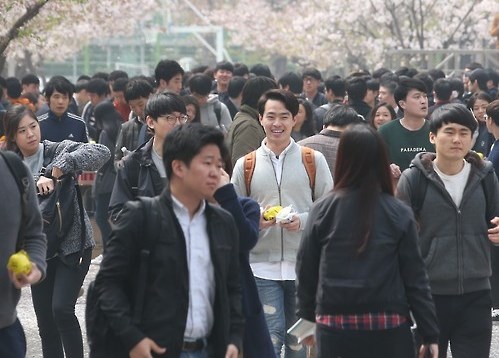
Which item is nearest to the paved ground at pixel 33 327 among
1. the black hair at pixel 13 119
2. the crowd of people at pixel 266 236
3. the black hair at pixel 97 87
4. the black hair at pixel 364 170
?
the crowd of people at pixel 266 236

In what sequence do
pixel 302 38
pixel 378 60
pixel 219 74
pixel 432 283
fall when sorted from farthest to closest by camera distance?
pixel 302 38 < pixel 378 60 < pixel 219 74 < pixel 432 283

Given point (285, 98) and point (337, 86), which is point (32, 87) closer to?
point (337, 86)

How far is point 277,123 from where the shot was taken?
693cm

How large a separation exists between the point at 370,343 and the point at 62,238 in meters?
2.68

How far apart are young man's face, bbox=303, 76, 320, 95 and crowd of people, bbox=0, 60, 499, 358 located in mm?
5960

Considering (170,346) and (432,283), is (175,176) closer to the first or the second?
(170,346)

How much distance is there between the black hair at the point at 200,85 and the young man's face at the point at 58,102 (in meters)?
2.28

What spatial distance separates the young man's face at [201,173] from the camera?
4.64m

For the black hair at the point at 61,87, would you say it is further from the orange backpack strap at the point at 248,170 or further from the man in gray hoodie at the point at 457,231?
the man in gray hoodie at the point at 457,231

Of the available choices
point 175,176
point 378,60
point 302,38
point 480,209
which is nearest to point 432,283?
point 480,209

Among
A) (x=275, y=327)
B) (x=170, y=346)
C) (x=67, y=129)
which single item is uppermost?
(x=67, y=129)

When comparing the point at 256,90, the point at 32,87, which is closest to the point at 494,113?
the point at 256,90

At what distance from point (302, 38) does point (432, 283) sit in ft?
110

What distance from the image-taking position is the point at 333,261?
505 centimetres
